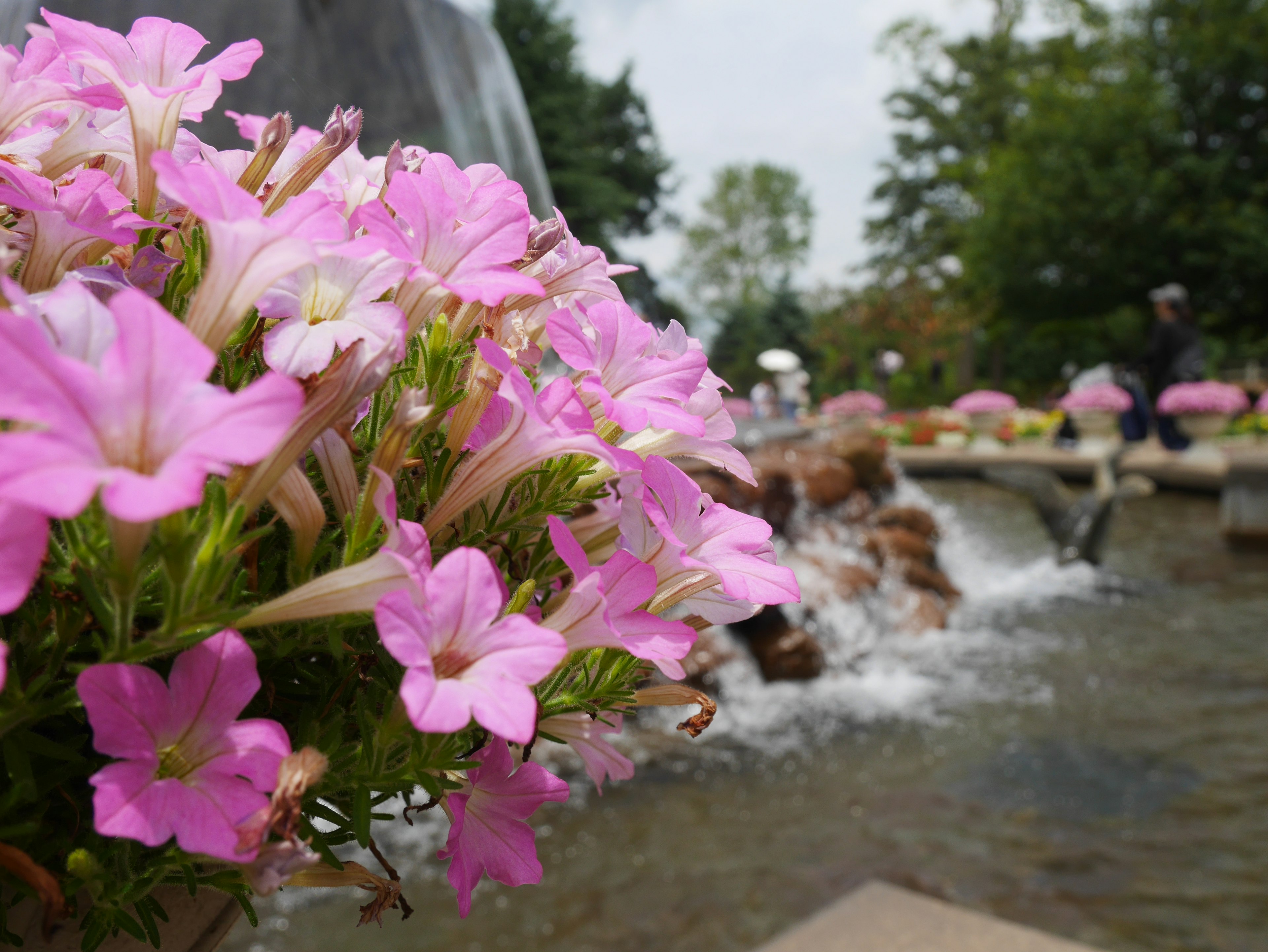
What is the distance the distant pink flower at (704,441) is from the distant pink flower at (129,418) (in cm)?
35

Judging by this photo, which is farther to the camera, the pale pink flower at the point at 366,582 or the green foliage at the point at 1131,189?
the green foliage at the point at 1131,189

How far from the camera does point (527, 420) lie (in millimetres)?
589

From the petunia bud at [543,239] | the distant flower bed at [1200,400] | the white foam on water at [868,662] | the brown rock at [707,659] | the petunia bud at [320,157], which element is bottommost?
the white foam on water at [868,662]

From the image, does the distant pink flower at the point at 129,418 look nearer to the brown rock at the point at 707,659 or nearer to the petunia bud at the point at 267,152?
the petunia bud at the point at 267,152

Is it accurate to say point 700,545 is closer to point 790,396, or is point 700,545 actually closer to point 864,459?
point 864,459

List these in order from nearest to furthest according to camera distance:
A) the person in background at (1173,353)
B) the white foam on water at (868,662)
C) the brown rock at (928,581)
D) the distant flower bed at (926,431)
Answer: the white foam on water at (868,662) < the brown rock at (928,581) < the person in background at (1173,353) < the distant flower bed at (926,431)

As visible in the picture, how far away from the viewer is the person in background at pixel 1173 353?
15.6 metres

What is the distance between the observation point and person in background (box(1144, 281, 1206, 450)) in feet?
51.3

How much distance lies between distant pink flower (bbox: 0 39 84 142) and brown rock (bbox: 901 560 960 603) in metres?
9.76

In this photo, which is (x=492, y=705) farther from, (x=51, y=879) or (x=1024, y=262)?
(x=1024, y=262)

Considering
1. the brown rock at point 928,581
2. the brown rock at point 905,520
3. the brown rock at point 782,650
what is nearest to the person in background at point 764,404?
the brown rock at point 905,520

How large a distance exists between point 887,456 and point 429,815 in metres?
8.94

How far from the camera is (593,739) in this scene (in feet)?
2.48

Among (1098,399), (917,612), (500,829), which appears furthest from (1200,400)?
(500,829)
